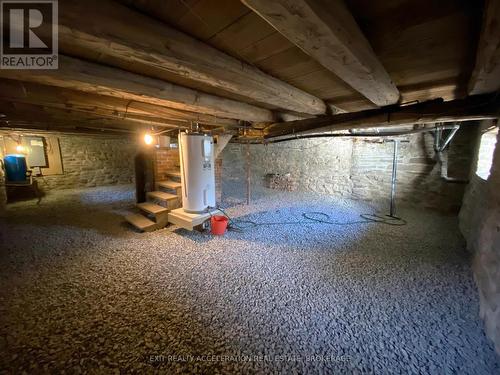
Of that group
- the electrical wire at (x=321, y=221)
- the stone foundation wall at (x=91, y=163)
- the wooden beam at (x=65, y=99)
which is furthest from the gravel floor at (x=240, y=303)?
the stone foundation wall at (x=91, y=163)

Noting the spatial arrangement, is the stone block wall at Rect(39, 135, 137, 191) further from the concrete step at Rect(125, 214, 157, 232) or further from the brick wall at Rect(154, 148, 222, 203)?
the concrete step at Rect(125, 214, 157, 232)

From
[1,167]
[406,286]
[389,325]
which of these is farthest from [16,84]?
[1,167]

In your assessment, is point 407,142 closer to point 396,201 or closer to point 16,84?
point 396,201

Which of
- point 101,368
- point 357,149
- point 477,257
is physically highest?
point 357,149

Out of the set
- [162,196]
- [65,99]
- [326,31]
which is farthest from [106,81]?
[162,196]

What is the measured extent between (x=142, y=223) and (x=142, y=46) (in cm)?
290

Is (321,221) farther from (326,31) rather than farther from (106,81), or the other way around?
(106,81)

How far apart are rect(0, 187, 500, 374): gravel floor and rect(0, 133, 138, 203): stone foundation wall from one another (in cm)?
372

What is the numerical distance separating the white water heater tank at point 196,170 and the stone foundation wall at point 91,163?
4.04m

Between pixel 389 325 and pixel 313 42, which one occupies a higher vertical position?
pixel 313 42

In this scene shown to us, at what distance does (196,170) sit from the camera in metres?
2.78

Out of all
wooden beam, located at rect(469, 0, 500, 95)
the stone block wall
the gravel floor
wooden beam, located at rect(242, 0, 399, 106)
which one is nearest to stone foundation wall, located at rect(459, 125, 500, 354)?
the gravel floor

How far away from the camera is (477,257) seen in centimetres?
196

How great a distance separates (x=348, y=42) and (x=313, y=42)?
0.15 metres
